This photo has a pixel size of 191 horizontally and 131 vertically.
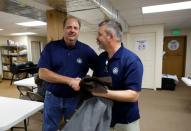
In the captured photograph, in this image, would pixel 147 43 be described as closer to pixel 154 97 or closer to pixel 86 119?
pixel 154 97

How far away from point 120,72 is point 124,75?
0.04 metres

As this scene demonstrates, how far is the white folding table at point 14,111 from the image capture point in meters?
1.21

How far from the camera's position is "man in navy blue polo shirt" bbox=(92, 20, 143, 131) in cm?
94

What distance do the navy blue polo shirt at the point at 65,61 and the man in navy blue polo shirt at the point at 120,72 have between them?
337mm

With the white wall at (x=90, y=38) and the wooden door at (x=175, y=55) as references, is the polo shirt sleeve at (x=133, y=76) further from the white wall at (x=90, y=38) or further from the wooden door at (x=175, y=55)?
the wooden door at (x=175, y=55)

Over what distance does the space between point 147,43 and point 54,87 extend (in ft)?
14.0

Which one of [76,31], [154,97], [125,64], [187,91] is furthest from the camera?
[187,91]

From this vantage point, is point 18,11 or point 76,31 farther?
point 18,11

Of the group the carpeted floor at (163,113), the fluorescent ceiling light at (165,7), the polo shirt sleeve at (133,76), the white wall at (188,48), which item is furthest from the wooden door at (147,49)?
the polo shirt sleeve at (133,76)

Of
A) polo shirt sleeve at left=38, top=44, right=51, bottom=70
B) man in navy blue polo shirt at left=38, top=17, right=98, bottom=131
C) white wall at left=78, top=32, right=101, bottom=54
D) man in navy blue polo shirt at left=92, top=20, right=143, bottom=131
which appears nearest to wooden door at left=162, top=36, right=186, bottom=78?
white wall at left=78, top=32, right=101, bottom=54

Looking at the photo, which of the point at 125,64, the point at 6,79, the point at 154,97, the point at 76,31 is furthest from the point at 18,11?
the point at 6,79

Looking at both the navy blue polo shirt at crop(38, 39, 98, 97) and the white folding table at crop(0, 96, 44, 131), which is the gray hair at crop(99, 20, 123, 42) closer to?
the navy blue polo shirt at crop(38, 39, 98, 97)

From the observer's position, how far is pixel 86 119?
796 millimetres

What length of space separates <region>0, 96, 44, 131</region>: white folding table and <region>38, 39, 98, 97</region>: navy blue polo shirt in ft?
1.07
